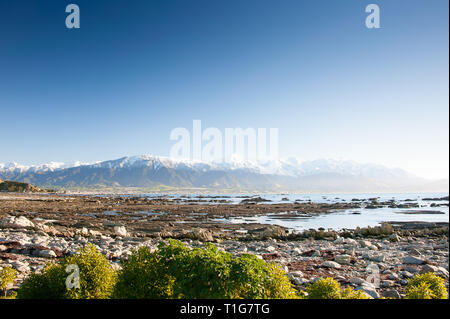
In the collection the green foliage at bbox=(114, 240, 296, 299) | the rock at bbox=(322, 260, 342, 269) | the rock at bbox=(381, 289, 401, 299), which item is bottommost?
the rock at bbox=(322, 260, 342, 269)

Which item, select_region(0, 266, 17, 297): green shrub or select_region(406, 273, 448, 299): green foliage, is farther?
select_region(0, 266, 17, 297): green shrub

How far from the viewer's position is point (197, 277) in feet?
14.9

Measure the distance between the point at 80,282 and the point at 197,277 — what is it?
2.56 metres

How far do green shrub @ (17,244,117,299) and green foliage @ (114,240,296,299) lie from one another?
569 mm

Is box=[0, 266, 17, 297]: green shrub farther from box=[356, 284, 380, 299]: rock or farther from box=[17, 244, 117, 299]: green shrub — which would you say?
box=[356, 284, 380, 299]: rock

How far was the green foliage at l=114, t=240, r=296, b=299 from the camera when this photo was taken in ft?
14.5

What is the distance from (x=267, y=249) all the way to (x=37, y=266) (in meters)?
11.6

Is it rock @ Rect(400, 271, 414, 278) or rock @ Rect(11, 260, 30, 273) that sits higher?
rock @ Rect(11, 260, 30, 273)

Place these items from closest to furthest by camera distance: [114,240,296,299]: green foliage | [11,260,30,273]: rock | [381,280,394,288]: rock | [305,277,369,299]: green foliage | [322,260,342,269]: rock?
[114,240,296,299]: green foliage, [305,277,369,299]: green foliage, [381,280,394,288]: rock, [11,260,30,273]: rock, [322,260,342,269]: rock

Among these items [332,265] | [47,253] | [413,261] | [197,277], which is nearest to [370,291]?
[332,265]

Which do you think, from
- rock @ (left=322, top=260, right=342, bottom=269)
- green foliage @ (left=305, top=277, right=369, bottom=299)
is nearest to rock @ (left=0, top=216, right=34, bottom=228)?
rock @ (left=322, top=260, right=342, bottom=269)

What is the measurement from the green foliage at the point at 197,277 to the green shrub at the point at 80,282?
0.57m
